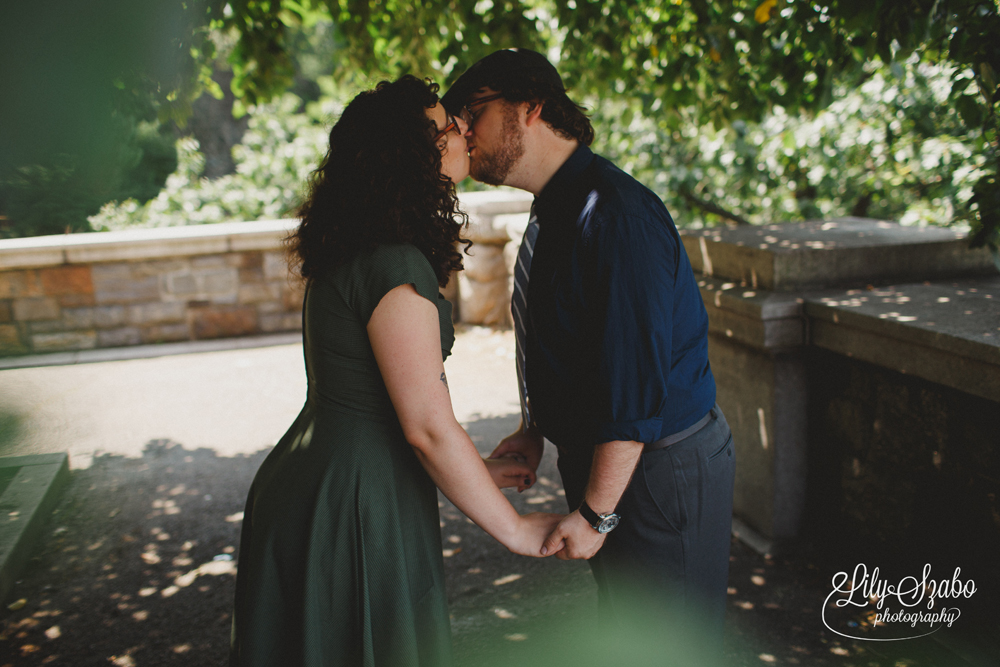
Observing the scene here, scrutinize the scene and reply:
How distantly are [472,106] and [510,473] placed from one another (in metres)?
1.02

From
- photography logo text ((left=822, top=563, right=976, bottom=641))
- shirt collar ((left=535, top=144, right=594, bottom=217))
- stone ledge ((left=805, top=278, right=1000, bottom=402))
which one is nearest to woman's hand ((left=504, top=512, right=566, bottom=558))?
shirt collar ((left=535, top=144, right=594, bottom=217))

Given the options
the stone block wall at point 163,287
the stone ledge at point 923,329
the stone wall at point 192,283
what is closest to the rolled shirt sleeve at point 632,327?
the stone ledge at point 923,329

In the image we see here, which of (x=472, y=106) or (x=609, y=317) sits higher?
(x=472, y=106)

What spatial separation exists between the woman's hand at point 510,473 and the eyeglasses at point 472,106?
951 millimetres

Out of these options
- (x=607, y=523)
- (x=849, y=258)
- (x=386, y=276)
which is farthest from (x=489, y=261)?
(x=386, y=276)

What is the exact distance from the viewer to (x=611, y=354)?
1.58m

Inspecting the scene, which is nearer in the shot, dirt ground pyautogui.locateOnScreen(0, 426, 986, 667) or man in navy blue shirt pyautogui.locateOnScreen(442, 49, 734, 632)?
man in navy blue shirt pyautogui.locateOnScreen(442, 49, 734, 632)

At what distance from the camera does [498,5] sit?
445 centimetres

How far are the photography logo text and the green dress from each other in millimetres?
1963

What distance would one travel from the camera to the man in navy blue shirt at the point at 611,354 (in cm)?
160

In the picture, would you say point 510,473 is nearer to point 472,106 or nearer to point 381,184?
point 381,184

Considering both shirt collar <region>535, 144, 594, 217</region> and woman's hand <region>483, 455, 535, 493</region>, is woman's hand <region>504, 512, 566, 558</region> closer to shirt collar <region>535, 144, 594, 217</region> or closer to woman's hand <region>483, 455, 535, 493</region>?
woman's hand <region>483, 455, 535, 493</region>

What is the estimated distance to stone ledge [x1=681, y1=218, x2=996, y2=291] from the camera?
3.01 meters

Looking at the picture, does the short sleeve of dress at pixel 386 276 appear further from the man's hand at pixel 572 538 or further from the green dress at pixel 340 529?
the man's hand at pixel 572 538
